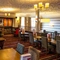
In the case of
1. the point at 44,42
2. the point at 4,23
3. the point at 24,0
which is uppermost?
the point at 24,0

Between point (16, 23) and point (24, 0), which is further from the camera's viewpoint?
point (16, 23)

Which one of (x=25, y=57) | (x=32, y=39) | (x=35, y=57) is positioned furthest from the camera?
(x=32, y=39)

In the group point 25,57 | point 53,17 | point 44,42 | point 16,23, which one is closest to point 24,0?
point 44,42

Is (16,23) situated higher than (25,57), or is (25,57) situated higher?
(16,23)

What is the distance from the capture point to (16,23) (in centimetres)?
1353

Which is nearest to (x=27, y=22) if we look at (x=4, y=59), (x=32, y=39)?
(x=32, y=39)

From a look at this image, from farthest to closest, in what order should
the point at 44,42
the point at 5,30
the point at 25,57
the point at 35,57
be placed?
the point at 5,30 → the point at 44,42 → the point at 35,57 → the point at 25,57

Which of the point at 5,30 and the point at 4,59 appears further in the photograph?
the point at 5,30

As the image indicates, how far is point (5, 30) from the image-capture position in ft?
43.9

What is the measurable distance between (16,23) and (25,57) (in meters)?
12.2

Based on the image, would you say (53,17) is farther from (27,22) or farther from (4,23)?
(4,23)

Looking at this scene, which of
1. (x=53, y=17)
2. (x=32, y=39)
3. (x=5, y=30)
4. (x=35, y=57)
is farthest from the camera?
(x=5, y=30)

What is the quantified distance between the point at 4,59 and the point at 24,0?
11.4ft

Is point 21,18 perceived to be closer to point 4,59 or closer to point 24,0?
point 24,0
